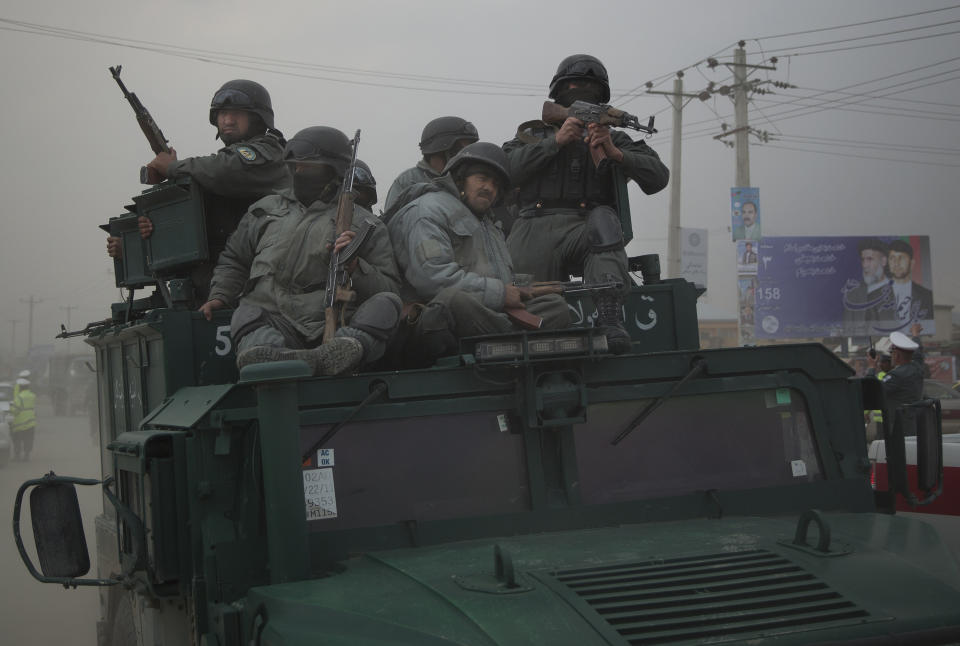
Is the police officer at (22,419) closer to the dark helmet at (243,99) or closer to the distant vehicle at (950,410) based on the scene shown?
the distant vehicle at (950,410)

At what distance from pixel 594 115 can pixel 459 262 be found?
1.32 metres

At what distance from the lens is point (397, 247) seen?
473 centimetres

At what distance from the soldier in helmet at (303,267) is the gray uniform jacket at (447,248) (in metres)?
0.12

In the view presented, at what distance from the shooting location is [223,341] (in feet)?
14.9

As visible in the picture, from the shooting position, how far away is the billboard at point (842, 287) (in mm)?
31375

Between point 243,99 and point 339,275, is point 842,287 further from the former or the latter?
point 339,275

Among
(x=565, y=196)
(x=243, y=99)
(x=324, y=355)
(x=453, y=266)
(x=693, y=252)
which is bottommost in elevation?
(x=324, y=355)

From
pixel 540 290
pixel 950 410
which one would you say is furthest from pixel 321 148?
pixel 950 410

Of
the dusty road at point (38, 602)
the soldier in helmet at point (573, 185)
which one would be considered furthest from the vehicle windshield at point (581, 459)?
the dusty road at point (38, 602)

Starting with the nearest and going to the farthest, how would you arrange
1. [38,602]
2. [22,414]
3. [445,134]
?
[445,134] → [38,602] → [22,414]

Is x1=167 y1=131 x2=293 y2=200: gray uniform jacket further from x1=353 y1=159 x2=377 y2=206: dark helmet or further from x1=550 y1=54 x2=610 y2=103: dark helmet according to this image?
x1=550 y1=54 x2=610 y2=103: dark helmet

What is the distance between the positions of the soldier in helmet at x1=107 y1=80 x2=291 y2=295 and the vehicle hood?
2.54m

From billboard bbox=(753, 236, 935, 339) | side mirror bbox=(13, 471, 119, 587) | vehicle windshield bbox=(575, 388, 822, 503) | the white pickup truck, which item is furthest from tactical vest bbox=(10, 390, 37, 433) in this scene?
billboard bbox=(753, 236, 935, 339)

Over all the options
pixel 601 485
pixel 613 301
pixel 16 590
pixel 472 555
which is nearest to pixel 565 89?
pixel 613 301
